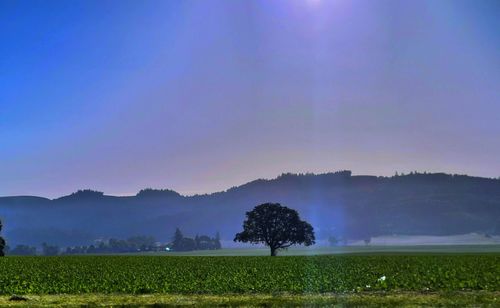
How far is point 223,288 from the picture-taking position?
35.0m

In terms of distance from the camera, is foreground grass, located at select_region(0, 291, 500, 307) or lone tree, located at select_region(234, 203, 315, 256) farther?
lone tree, located at select_region(234, 203, 315, 256)

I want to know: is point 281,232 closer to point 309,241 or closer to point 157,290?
point 309,241

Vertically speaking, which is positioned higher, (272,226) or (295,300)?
(272,226)

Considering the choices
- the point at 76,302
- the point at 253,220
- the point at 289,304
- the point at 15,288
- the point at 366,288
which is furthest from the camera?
the point at 253,220

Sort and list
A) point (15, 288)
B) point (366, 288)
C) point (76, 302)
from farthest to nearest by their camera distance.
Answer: point (15, 288)
point (366, 288)
point (76, 302)

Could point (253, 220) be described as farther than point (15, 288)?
Yes

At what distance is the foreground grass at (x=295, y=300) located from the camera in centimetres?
2597

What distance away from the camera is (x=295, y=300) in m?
27.3

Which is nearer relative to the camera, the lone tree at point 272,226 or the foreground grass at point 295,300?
the foreground grass at point 295,300

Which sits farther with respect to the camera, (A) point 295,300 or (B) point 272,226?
(B) point 272,226

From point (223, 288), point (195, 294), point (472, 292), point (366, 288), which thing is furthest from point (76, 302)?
point (472, 292)

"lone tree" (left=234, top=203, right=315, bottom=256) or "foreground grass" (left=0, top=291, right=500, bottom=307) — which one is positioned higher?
"lone tree" (left=234, top=203, right=315, bottom=256)

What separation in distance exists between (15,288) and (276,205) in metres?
84.9

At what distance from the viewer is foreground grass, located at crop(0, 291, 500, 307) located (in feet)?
85.2
